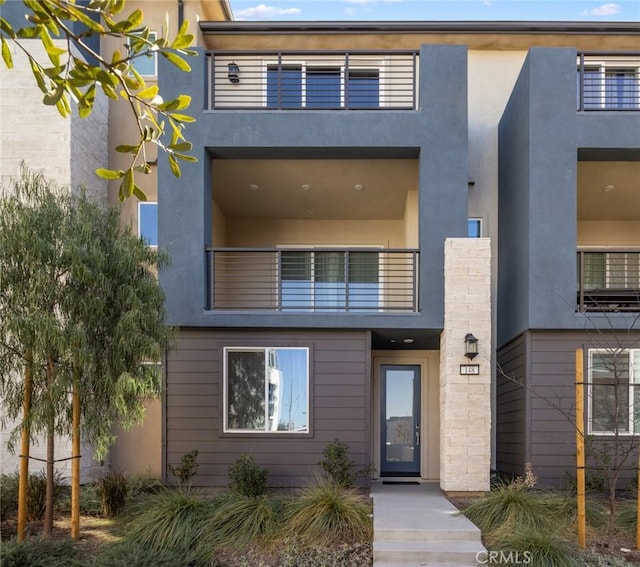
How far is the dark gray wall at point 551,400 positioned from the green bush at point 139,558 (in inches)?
201

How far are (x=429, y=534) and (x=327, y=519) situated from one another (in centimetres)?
120

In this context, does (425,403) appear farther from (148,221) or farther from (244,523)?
(148,221)

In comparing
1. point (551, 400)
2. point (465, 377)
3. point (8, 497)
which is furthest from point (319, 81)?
point (8, 497)

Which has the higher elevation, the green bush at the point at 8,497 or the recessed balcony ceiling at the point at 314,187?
the recessed balcony ceiling at the point at 314,187

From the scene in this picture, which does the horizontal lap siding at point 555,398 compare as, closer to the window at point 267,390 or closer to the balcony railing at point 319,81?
the window at point 267,390

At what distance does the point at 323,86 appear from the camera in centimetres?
1155

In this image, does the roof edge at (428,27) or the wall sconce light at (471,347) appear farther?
the roof edge at (428,27)

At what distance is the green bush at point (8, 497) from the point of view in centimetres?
792

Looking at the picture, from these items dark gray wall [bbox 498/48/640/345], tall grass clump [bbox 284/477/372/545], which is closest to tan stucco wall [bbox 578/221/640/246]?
dark gray wall [bbox 498/48/640/345]

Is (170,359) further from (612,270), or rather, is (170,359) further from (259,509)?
(612,270)

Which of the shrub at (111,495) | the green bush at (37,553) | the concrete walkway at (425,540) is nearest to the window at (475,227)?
the concrete walkway at (425,540)

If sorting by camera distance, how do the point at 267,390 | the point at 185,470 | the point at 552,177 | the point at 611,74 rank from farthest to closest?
the point at 611,74, the point at 267,390, the point at 552,177, the point at 185,470

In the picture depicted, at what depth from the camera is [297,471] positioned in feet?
29.5

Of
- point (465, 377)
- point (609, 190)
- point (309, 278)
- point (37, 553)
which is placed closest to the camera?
point (37, 553)
